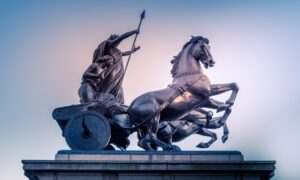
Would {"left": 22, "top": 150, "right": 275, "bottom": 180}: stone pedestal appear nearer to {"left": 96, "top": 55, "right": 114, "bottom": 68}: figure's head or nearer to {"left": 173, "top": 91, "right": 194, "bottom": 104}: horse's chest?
{"left": 173, "top": 91, "right": 194, "bottom": 104}: horse's chest

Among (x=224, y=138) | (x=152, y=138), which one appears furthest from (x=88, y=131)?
(x=224, y=138)

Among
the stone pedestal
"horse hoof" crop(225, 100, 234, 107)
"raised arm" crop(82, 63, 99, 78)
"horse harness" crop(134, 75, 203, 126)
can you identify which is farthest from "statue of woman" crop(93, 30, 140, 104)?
the stone pedestal

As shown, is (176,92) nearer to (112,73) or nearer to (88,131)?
(112,73)

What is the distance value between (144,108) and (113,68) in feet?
7.73

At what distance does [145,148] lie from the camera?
14820mm

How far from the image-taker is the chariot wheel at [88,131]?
1452 cm

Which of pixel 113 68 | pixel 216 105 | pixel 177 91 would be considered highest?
pixel 113 68

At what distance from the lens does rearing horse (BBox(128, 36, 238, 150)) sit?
14.8m

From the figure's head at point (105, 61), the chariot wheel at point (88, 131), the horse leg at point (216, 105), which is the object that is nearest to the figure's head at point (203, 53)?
the horse leg at point (216, 105)

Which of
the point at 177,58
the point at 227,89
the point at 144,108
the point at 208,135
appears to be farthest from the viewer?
the point at 208,135

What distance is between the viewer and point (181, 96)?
1525cm

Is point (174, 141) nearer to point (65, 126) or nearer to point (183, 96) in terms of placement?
point (183, 96)

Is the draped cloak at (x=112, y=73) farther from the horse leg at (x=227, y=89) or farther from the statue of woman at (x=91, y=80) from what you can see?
the horse leg at (x=227, y=89)

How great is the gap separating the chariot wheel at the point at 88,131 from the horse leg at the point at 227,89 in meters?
3.00
